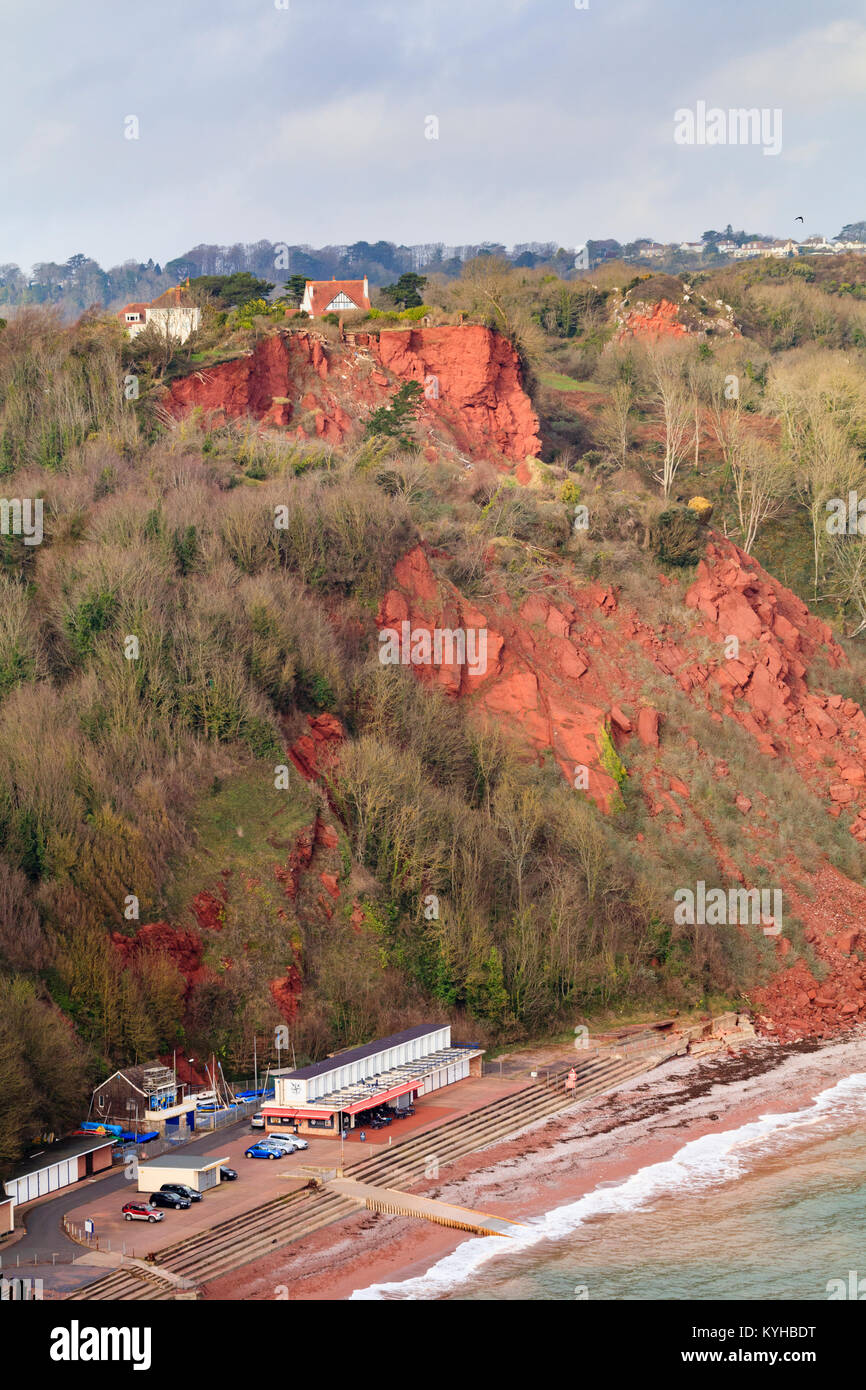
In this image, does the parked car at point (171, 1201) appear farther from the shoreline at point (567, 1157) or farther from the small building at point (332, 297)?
the small building at point (332, 297)

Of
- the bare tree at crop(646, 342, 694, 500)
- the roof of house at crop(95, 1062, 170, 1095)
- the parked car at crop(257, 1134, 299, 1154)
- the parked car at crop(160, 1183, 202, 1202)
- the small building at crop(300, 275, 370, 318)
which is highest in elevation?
the small building at crop(300, 275, 370, 318)

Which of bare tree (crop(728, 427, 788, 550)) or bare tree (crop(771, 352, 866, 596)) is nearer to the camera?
bare tree (crop(728, 427, 788, 550))

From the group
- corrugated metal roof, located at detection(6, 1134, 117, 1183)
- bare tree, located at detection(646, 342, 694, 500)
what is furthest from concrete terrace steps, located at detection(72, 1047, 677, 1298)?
bare tree, located at detection(646, 342, 694, 500)

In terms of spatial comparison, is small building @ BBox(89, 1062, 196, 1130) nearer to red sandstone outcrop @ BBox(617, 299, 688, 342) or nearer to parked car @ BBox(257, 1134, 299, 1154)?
parked car @ BBox(257, 1134, 299, 1154)

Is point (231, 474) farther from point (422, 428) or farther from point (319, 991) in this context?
point (319, 991)

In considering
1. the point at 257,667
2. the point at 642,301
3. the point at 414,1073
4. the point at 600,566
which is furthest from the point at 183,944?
the point at 642,301

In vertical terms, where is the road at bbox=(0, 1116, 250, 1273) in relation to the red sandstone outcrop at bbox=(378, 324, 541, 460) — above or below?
below
